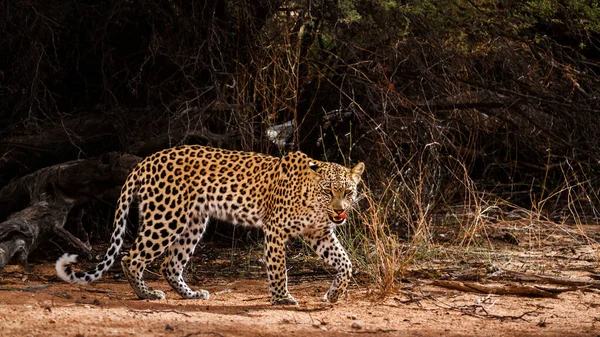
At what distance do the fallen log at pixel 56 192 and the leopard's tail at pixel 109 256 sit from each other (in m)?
1.40

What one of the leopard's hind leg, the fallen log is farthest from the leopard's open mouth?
the fallen log

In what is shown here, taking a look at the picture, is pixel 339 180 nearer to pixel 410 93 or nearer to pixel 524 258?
pixel 524 258

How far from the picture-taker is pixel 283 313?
630cm

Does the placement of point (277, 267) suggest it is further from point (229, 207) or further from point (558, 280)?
point (558, 280)

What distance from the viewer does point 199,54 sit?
869cm

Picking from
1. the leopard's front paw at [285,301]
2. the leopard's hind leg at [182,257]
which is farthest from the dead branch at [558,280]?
the leopard's hind leg at [182,257]

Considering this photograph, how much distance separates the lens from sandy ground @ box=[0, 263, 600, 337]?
5492 millimetres

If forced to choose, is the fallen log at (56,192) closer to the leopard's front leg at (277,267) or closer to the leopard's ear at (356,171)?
the leopard's front leg at (277,267)

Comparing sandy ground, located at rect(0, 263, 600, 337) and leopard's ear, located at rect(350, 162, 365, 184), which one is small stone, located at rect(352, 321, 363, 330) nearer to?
sandy ground, located at rect(0, 263, 600, 337)

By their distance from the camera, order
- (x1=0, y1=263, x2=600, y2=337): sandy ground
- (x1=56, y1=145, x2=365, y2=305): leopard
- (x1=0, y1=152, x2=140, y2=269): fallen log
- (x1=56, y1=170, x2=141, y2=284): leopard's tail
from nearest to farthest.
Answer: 1. (x1=0, y1=263, x2=600, y2=337): sandy ground
2. (x1=56, y1=170, x2=141, y2=284): leopard's tail
3. (x1=56, y1=145, x2=365, y2=305): leopard
4. (x1=0, y1=152, x2=140, y2=269): fallen log

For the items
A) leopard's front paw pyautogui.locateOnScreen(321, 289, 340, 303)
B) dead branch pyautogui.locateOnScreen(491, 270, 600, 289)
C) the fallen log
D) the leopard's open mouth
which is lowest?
dead branch pyautogui.locateOnScreen(491, 270, 600, 289)

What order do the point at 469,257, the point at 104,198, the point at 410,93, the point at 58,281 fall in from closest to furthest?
the point at 58,281 → the point at 469,257 → the point at 104,198 → the point at 410,93

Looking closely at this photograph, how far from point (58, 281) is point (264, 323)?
2.61m

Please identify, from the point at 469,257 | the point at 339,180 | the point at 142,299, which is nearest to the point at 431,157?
the point at 469,257
